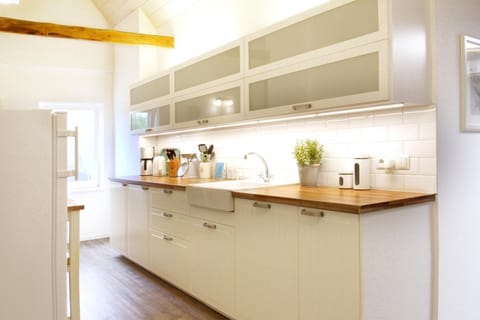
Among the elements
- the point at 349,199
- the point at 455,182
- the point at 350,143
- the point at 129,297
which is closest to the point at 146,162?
the point at 129,297

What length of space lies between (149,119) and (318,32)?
2.64 m

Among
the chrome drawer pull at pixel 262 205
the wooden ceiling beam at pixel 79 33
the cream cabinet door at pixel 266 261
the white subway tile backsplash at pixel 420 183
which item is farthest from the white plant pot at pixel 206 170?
the white subway tile backsplash at pixel 420 183

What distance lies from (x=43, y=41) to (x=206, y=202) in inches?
152

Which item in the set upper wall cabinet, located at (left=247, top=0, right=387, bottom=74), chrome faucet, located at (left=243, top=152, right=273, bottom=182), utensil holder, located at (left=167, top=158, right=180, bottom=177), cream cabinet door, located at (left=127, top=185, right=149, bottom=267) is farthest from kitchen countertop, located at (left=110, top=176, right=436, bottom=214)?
utensil holder, located at (left=167, top=158, right=180, bottom=177)

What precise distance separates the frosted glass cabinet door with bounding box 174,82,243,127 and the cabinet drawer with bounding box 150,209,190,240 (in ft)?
2.88

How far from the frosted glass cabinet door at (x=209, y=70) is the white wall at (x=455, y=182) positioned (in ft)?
4.87

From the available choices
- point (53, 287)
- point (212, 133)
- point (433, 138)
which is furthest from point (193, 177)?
point (433, 138)

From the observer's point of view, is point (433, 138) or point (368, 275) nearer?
point (368, 275)

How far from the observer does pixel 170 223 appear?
11.0 ft

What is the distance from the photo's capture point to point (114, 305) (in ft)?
10.1

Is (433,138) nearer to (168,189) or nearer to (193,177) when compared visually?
(168,189)

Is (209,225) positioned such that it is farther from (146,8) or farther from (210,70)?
(146,8)

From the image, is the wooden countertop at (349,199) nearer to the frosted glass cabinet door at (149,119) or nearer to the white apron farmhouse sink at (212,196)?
the white apron farmhouse sink at (212,196)

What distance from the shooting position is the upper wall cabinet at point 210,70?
312 centimetres
